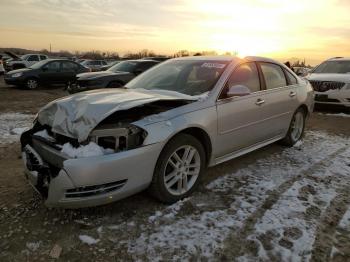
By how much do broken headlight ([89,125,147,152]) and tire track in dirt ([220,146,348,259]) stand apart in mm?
1211

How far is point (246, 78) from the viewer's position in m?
5.01

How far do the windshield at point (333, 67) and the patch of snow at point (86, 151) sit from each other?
9.49 metres

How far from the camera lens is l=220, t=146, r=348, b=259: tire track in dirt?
124 inches

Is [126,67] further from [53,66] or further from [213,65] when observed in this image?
[213,65]

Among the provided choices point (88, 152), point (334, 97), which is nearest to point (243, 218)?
point (88, 152)

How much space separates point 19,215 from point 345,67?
1022 centimetres

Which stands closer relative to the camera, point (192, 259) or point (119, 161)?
point (192, 259)

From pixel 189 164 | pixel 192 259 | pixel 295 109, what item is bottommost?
pixel 192 259

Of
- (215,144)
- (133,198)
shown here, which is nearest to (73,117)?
(133,198)

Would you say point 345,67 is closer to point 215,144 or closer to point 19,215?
point 215,144

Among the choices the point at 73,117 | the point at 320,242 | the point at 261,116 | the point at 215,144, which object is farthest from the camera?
the point at 261,116

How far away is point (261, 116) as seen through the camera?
5.11 metres

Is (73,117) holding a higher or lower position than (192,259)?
higher

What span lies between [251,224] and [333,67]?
9241 millimetres
